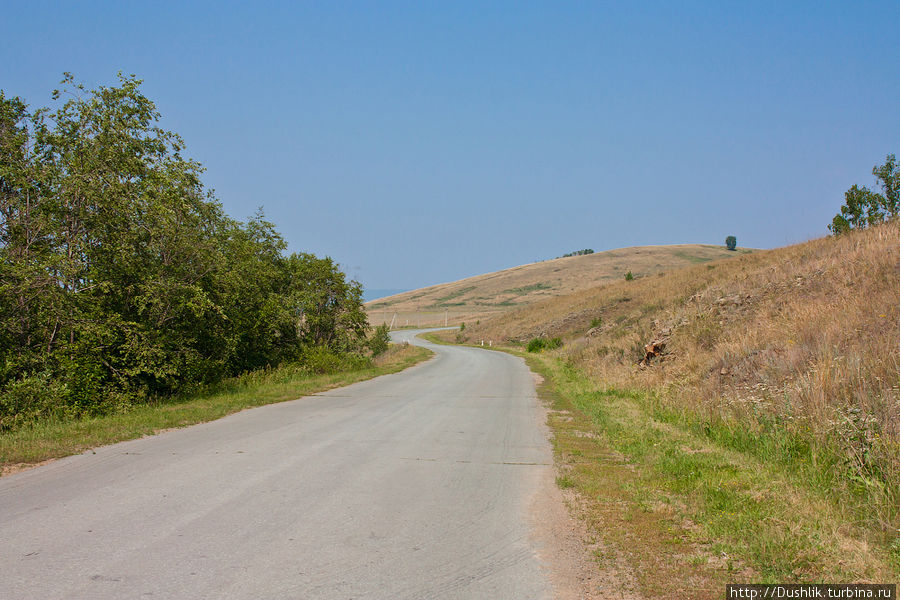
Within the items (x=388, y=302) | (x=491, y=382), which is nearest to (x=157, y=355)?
(x=491, y=382)

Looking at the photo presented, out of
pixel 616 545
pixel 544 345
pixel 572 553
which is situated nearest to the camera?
pixel 572 553

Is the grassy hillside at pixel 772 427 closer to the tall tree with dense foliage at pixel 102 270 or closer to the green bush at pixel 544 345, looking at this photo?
the tall tree with dense foliage at pixel 102 270

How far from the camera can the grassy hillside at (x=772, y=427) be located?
4.55 metres

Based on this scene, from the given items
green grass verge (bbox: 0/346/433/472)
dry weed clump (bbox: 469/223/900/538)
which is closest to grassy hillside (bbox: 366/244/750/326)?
green grass verge (bbox: 0/346/433/472)

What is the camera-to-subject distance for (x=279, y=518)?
16.5ft

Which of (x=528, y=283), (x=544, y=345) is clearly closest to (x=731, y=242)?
(x=528, y=283)

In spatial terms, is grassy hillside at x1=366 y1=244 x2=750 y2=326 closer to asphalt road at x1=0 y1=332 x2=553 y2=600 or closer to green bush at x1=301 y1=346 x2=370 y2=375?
green bush at x1=301 y1=346 x2=370 y2=375

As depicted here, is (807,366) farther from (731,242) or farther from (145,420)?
(731,242)

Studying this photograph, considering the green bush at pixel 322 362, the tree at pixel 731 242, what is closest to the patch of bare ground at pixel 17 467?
the green bush at pixel 322 362

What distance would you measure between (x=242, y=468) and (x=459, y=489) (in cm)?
282

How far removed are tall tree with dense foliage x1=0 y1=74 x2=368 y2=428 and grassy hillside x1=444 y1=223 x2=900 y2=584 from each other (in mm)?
10424

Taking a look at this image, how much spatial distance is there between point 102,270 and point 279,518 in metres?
11.4

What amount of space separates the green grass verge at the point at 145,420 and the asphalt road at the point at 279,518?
0.55 meters

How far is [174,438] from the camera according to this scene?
29.3ft
